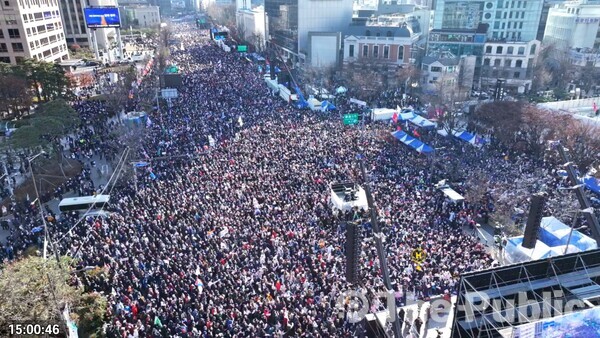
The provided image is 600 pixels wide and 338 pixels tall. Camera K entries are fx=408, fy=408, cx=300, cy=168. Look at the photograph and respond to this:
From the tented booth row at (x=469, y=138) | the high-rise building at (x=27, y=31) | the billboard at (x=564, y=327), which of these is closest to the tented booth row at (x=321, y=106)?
the tented booth row at (x=469, y=138)

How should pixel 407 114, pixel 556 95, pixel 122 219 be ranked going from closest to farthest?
pixel 122 219 → pixel 407 114 → pixel 556 95

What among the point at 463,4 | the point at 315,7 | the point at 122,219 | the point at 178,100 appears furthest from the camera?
the point at 315,7

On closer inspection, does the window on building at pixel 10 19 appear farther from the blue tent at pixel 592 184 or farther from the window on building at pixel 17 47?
the blue tent at pixel 592 184

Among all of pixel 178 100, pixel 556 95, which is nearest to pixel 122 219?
pixel 178 100

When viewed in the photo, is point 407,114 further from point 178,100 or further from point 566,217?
point 178,100

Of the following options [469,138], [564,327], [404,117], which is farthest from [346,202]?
[404,117]

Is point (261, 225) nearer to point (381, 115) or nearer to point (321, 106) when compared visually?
point (381, 115)
